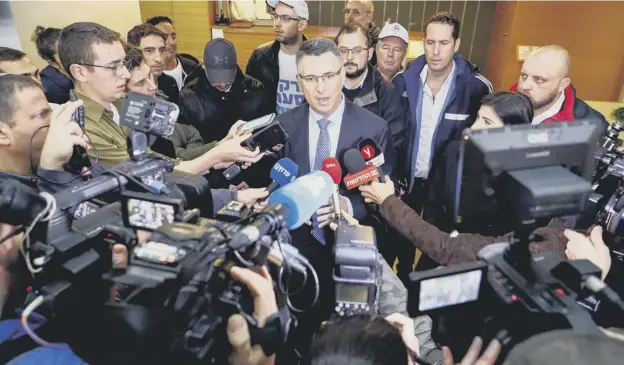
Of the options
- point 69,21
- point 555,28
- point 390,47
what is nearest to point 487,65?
point 555,28

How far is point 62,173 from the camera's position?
136cm

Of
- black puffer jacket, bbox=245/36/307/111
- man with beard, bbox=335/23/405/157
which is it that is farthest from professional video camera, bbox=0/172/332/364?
black puffer jacket, bbox=245/36/307/111

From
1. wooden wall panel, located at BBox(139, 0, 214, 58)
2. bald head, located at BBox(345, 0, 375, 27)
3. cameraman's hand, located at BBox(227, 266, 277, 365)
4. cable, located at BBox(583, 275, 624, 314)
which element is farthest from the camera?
wooden wall panel, located at BBox(139, 0, 214, 58)

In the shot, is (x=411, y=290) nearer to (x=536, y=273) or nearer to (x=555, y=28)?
(x=536, y=273)

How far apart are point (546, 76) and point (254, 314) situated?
1.89 meters

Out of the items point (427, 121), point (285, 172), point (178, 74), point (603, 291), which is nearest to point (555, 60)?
point (427, 121)

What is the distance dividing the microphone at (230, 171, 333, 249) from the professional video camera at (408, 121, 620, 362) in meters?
0.35

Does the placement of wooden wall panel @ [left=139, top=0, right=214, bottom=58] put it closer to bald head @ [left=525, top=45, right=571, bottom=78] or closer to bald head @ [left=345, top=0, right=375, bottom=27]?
bald head @ [left=345, top=0, right=375, bottom=27]

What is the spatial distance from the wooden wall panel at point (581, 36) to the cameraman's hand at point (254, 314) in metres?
4.25

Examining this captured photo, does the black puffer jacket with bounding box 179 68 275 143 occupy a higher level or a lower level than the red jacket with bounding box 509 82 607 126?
lower

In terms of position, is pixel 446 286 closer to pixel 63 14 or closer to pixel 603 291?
pixel 603 291

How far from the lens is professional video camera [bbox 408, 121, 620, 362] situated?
0.83m

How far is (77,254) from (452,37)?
2219 mm

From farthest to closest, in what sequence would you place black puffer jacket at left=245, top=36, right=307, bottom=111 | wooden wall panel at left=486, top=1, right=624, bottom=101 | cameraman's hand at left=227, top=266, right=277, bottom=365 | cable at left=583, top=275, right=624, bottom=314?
wooden wall panel at left=486, top=1, right=624, bottom=101 → black puffer jacket at left=245, top=36, right=307, bottom=111 → cameraman's hand at left=227, top=266, right=277, bottom=365 → cable at left=583, top=275, right=624, bottom=314
